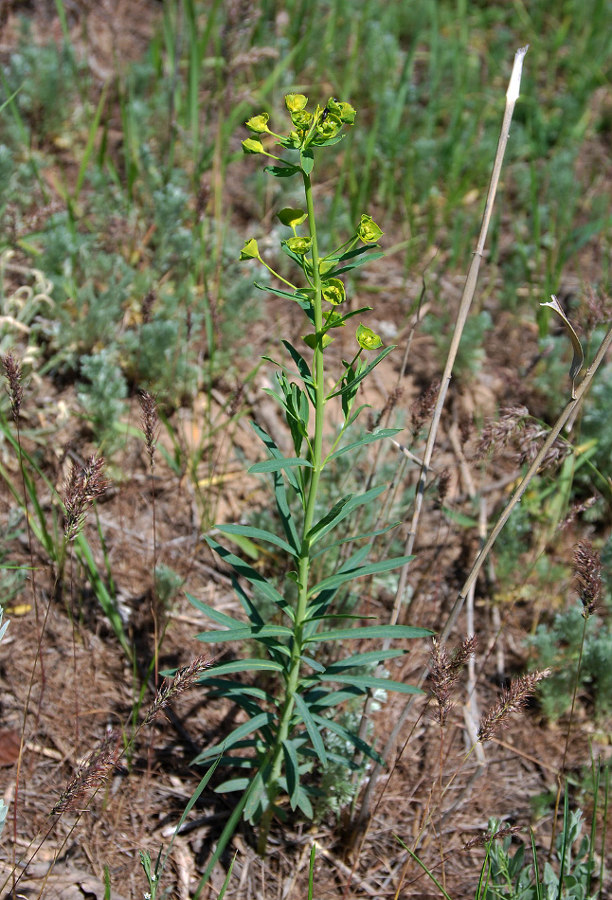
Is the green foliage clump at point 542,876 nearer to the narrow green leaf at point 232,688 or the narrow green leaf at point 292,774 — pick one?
the narrow green leaf at point 292,774

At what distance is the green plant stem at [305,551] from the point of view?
1501mm

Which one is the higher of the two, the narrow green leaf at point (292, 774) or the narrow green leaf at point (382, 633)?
the narrow green leaf at point (382, 633)

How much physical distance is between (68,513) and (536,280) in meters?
2.97

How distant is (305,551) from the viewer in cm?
172

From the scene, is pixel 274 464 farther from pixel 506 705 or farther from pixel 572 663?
pixel 572 663

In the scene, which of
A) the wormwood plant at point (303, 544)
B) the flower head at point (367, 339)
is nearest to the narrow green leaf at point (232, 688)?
the wormwood plant at point (303, 544)

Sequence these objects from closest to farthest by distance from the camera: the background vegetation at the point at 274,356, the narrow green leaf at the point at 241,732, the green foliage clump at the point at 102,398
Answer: the narrow green leaf at the point at 241,732 → the background vegetation at the point at 274,356 → the green foliage clump at the point at 102,398

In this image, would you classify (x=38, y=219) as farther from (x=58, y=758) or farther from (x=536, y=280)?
(x=536, y=280)

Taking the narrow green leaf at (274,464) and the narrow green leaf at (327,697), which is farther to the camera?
the narrow green leaf at (327,697)

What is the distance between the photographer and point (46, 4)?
4516 millimetres

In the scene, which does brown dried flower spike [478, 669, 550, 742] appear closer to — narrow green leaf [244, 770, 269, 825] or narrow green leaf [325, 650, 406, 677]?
narrow green leaf [325, 650, 406, 677]

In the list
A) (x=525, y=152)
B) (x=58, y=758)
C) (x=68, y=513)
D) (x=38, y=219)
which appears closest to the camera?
(x=68, y=513)

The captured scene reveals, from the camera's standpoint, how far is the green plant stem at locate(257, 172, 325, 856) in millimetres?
1501

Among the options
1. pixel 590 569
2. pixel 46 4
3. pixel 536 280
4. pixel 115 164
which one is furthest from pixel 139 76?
pixel 590 569
